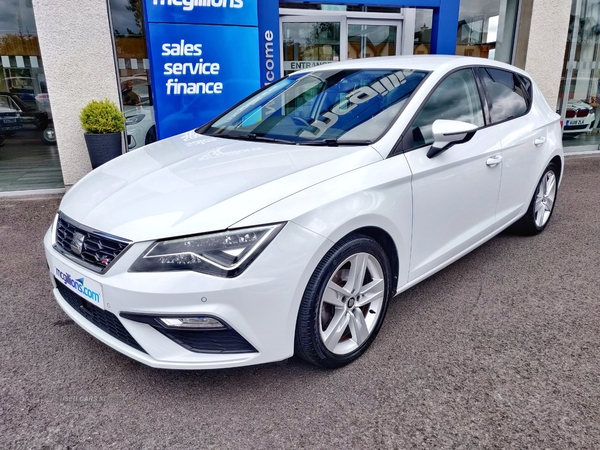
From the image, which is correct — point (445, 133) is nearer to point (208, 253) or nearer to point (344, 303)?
point (344, 303)

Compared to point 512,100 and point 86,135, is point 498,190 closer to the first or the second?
point 512,100

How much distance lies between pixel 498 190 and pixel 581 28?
7.73 m

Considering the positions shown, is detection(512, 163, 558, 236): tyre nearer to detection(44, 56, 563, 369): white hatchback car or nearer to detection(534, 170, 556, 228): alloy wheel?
detection(534, 170, 556, 228): alloy wheel

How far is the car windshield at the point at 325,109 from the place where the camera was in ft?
9.21

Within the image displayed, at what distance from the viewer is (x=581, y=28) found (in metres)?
9.17

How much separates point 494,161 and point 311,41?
565cm

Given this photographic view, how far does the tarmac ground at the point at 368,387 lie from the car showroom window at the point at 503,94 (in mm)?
1329

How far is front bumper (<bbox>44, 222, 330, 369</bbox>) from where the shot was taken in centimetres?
201

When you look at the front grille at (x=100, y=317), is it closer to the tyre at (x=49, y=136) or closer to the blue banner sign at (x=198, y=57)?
the blue banner sign at (x=198, y=57)

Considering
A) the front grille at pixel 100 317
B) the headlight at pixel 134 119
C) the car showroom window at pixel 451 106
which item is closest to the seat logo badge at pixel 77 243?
the front grille at pixel 100 317

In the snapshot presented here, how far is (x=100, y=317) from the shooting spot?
2.31m

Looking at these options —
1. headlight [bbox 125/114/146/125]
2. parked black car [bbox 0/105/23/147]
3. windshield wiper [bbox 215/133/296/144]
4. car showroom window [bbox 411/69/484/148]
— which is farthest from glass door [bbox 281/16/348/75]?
windshield wiper [bbox 215/133/296/144]

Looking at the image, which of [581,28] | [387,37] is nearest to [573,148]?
[581,28]

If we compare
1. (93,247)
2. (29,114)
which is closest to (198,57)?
(29,114)
